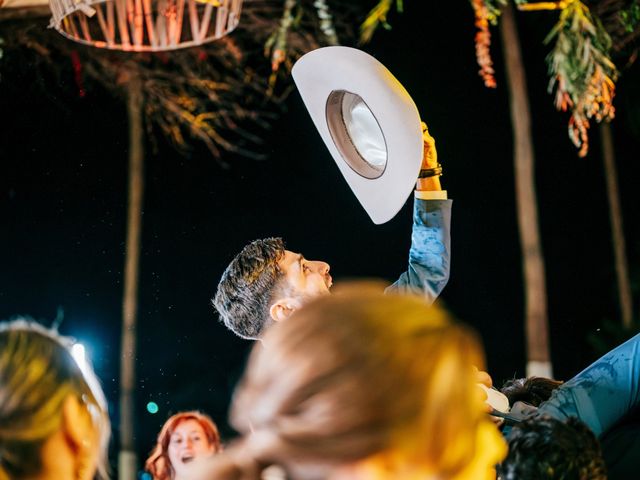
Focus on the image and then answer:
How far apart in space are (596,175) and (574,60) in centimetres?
72

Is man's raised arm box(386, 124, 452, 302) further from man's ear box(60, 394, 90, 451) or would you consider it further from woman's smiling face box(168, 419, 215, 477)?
man's ear box(60, 394, 90, 451)

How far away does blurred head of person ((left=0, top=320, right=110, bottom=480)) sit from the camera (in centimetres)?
95

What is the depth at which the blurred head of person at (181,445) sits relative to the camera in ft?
8.98

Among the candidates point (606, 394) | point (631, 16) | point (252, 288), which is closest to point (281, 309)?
point (252, 288)

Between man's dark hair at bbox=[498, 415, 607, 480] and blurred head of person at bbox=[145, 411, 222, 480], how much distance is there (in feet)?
5.86

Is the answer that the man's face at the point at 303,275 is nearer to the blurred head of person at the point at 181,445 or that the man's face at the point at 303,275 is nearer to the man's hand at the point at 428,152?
the man's hand at the point at 428,152

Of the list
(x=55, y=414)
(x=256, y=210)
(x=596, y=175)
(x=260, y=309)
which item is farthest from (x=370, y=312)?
(x=596, y=175)

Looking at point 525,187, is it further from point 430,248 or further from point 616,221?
point 430,248

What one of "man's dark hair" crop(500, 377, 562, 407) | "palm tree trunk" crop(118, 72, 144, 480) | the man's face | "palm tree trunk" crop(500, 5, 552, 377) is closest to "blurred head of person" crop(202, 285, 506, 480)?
"man's dark hair" crop(500, 377, 562, 407)

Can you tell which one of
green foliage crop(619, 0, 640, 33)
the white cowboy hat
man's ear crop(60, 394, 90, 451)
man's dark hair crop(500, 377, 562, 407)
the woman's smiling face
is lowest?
the woman's smiling face

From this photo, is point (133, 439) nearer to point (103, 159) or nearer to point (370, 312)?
point (103, 159)

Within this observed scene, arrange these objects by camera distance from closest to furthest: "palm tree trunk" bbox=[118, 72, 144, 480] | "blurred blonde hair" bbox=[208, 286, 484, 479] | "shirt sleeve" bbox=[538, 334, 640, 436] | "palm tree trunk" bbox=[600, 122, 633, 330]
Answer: "blurred blonde hair" bbox=[208, 286, 484, 479]
"shirt sleeve" bbox=[538, 334, 640, 436]
"palm tree trunk" bbox=[118, 72, 144, 480]
"palm tree trunk" bbox=[600, 122, 633, 330]

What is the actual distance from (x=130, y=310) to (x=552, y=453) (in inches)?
148

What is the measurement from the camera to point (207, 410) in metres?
4.62
